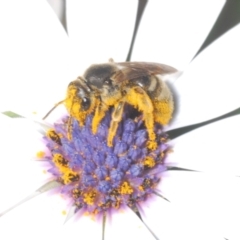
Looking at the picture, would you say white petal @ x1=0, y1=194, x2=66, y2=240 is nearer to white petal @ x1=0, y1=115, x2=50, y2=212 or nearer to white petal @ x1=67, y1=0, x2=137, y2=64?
white petal @ x1=0, y1=115, x2=50, y2=212

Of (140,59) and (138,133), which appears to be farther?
(140,59)

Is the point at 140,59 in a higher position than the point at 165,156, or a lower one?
higher

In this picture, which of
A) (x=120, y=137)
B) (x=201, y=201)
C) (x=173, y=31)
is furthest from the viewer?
(x=173, y=31)

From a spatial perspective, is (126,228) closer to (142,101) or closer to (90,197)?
(90,197)

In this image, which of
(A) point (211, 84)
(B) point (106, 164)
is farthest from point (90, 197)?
(A) point (211, 84)

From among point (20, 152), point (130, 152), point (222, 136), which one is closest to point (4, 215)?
point (20, 152)

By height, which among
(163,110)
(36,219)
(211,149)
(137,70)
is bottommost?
(36,219)

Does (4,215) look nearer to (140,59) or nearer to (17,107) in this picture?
(17,107)

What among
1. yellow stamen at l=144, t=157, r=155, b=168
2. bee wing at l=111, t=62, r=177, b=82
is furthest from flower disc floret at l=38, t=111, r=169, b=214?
bee wing at l=111, t=62, r=177, b=82
